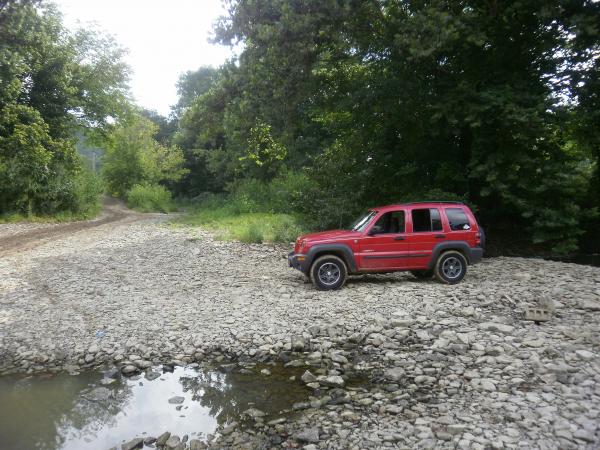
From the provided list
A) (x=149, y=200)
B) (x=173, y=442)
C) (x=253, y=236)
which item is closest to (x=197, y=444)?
(x=173, y=442)

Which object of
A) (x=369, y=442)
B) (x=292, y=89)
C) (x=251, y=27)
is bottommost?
(x=369, y=442)

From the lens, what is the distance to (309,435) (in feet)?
14.3

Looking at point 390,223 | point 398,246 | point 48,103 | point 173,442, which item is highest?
point 48,103

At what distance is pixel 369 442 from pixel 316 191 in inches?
501

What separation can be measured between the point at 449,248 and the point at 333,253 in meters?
2.69

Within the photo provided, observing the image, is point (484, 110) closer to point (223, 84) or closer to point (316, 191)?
point (316, 191)

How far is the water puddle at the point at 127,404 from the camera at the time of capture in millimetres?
4563

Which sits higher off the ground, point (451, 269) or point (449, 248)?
point (449, 248)

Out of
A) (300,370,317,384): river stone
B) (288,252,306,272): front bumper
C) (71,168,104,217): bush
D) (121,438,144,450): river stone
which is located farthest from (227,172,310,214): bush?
(121,438,144,450): river stone

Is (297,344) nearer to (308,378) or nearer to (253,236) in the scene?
(308,378)

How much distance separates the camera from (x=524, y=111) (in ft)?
37.5

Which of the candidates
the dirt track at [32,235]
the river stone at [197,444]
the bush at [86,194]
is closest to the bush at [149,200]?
the bush at [86,194]

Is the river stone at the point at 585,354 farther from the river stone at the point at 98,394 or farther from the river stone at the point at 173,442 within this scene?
the river stone at the point at 98,394

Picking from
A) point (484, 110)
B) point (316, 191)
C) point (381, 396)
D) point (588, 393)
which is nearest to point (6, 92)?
point (316, 191)
